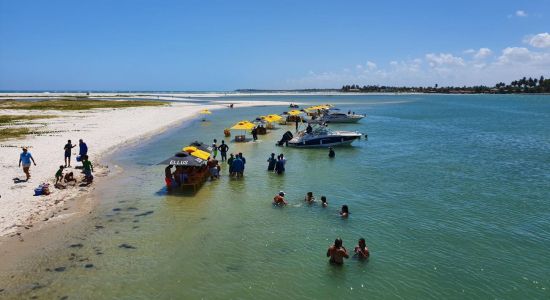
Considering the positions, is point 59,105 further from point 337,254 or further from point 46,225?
point 337,254

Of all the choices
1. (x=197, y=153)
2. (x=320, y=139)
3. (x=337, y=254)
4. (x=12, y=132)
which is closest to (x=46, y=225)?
(x=197, y=153)

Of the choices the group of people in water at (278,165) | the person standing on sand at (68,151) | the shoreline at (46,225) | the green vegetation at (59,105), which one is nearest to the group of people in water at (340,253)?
the shoreline at (46,225)

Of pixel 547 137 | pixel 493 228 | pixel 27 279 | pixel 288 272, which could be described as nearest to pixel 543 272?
pixel 493 228

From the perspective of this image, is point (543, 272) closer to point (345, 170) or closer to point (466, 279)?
point (466, 279)

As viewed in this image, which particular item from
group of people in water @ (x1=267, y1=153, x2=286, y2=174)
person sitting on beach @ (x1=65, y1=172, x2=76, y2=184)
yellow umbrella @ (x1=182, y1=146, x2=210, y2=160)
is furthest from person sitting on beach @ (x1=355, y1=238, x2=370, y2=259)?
person sitting on beach @ (x1=65, y1=172, x2=76, y2=184)

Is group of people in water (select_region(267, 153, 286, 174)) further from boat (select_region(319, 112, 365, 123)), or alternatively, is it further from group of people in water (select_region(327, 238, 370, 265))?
boat (select_region(319, 112, 365, 123))

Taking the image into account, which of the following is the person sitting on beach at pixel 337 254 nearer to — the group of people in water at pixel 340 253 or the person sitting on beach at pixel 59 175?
the group of people in water at pixel 340 253
